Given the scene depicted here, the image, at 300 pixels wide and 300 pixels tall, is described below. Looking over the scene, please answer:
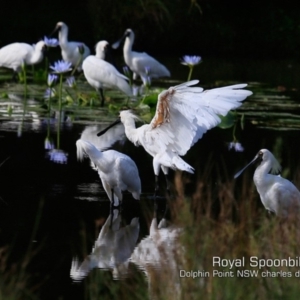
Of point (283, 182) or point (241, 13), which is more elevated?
point (283, 182)

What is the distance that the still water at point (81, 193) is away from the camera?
664 centimetres

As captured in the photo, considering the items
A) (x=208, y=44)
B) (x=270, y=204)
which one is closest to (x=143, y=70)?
(x=208, y=44)

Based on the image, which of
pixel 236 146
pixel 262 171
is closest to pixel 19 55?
pixel 236 146

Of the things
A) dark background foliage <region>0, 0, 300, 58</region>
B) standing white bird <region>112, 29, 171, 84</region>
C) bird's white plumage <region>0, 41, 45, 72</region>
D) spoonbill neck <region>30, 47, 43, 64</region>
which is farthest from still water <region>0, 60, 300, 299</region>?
dark background foliage <region>0, 0, 300, 58</region>

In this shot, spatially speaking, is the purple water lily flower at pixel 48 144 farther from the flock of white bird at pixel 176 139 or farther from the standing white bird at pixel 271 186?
the standing white bird at pixel 271 186

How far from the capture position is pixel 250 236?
17.7 ft

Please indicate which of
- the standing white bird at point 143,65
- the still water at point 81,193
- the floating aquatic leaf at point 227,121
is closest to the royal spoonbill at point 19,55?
the still water at point 81,193

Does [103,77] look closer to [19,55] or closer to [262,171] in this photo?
[19,55]

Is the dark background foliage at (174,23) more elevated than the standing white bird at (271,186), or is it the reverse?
the standing white bird at (271,186)

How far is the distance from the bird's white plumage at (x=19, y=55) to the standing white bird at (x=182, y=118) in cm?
898

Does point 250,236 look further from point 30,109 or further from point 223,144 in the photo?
point 30,109

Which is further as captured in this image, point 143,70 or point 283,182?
point 143,70

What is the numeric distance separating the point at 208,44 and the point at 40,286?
20272mm

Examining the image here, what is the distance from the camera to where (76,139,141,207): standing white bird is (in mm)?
8648
